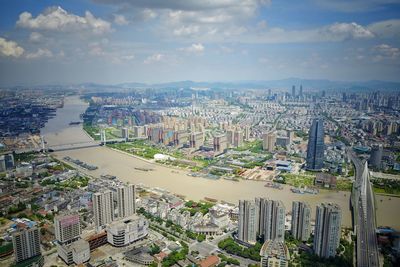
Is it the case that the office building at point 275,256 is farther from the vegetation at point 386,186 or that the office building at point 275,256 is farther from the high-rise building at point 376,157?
the high-rise building at point 376,157

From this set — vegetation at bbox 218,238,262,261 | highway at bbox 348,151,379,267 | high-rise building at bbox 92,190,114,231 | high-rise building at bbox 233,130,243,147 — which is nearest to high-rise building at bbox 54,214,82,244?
high-rise building at bbox 92,190,114,231

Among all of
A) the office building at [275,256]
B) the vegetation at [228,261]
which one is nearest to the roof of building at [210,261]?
the vegetation at [228,261]

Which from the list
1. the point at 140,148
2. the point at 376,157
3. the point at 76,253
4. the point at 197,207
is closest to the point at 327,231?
the point at 197,207

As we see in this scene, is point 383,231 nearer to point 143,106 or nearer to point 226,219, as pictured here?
point 226,219

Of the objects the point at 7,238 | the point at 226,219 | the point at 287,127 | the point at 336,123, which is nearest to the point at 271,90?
the point at 287,127

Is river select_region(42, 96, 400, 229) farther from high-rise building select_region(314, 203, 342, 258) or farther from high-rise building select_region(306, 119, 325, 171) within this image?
high-rise building select_region(306, 119, 325, 171)

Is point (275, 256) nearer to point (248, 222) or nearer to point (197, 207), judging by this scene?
point (248, 222)
